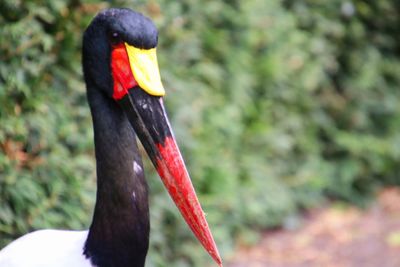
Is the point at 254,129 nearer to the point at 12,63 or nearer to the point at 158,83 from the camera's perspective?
the point at 12,63

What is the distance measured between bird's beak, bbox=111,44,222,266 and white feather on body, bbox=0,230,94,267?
1.60 feet

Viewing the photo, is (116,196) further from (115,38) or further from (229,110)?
(229,110)

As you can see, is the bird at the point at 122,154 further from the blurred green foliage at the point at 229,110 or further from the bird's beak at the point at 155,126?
the blurred green foliage at the point at 229,110

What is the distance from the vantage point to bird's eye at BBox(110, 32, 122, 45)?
3.27 metres

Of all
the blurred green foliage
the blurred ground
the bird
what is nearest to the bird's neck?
the bird

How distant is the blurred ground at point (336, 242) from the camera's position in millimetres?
6379

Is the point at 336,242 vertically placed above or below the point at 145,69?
above

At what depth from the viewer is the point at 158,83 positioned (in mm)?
3207

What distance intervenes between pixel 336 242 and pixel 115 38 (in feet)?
12.9

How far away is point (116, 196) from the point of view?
3375 millimetres

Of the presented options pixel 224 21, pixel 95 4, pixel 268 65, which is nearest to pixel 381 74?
pixel 268 65

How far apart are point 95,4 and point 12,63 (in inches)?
27.6

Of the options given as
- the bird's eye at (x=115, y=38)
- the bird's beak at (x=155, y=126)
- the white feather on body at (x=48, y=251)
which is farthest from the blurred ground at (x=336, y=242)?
the bird's eye at (x=115, y=38)

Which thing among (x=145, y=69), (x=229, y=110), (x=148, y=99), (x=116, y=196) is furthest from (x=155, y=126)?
(x=229, y=110)
